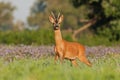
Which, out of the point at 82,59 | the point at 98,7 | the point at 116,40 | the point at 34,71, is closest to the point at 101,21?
the point at 98,7

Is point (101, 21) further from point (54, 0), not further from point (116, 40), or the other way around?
point (54, 0)

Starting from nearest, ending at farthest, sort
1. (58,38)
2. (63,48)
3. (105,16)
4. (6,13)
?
(63,48)
(58,38)
(105,16)
(6,13)

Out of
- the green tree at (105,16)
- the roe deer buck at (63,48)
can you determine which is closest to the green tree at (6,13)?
the green tree at (105,16)

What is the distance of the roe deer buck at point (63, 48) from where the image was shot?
13008 millimetres

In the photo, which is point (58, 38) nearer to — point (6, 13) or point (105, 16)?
point (105, 16)

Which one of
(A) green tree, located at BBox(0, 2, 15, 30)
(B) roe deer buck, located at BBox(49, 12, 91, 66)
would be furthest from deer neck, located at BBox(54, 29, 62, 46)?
(A) green tree, located at BBox(0, 2, 15, 30)

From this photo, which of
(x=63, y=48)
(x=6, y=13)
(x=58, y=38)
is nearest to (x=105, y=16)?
(x=58, y=38)

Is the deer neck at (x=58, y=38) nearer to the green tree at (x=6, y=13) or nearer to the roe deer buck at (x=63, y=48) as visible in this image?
the roe deer buck at (x=63, y=48)

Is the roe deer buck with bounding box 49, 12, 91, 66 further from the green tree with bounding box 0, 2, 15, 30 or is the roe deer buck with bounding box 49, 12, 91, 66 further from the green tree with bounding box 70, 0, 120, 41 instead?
the green tree with bounding box 0, 2, 15, 30

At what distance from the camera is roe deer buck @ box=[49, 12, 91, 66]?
13.0m

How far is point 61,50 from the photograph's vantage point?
13062 millimetres

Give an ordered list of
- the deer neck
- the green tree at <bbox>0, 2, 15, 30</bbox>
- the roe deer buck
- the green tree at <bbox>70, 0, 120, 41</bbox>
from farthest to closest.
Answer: the green tree at <bbox>0, 2, 15, 30</bbox>
the green tree at <bbox>70, 0, 120, 41</bbox>
the deer neck
the roe deer buck

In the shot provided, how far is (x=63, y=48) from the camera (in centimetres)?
1322

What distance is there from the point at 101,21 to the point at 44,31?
982 cm
